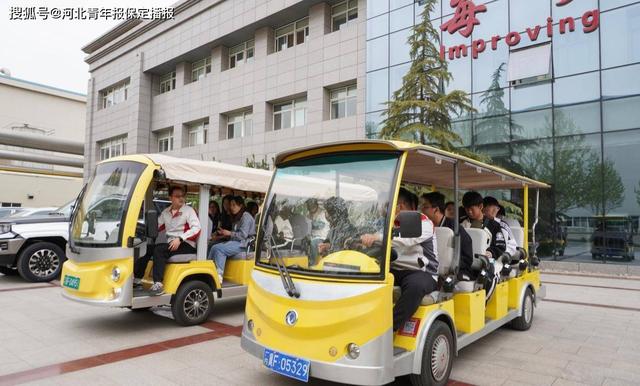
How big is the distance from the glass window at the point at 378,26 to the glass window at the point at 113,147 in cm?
2066

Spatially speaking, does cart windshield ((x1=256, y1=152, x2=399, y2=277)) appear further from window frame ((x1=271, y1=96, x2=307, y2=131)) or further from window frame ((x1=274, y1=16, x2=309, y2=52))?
window frame ((x1=274, y1=16, x2=309, y2=52))

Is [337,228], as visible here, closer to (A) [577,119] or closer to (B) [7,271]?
(B) [7,271]

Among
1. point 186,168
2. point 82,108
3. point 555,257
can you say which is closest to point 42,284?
point 186,168

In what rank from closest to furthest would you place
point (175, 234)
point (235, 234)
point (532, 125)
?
point (175, 234) < point (235, 234) < point (532, 125)

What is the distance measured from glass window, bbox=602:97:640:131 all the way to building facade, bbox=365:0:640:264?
0.02 meters

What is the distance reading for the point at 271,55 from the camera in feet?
74.6

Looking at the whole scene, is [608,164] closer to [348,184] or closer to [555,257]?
[555,257]

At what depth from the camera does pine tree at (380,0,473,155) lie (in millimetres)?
11688

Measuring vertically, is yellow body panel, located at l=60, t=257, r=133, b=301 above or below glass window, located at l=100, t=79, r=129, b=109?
below

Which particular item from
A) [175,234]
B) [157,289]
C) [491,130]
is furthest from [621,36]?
[157,289]

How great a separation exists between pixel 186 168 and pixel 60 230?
5.07 meters

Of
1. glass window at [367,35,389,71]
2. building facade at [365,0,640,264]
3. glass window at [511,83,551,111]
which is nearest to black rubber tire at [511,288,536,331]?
building facade at [365,0,640,264]

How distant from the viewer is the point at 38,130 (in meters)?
46.3

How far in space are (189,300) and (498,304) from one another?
4.06m
